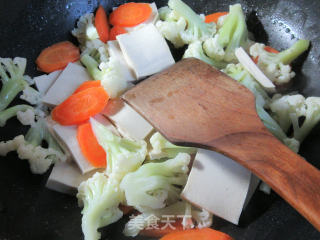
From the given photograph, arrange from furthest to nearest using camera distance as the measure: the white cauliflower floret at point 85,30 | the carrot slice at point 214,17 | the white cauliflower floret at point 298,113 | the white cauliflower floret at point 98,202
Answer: the carrot slice at point 214,17
the white cauliflower floret at point 85,30
the white cauliflower floret at point 298,113
the white cauliflower floret at point 98,202

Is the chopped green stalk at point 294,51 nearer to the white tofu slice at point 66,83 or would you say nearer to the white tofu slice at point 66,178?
the white tofu slice at point 66,83

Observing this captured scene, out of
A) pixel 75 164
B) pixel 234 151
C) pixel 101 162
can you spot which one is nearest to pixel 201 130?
pixel 234 151

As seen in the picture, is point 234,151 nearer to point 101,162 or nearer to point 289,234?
point 289,234

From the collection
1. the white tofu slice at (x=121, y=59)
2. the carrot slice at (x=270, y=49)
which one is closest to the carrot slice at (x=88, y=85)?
the white tofu slice at (x=121, y=59)

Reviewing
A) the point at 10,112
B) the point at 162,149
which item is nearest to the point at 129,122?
the point at 162,149

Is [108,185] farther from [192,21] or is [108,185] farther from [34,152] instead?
[192,21]

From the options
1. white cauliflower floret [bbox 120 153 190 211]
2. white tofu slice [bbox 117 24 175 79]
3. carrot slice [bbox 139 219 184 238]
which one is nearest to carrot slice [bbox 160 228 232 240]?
carrot slice [bbox 139 219 184 238]
